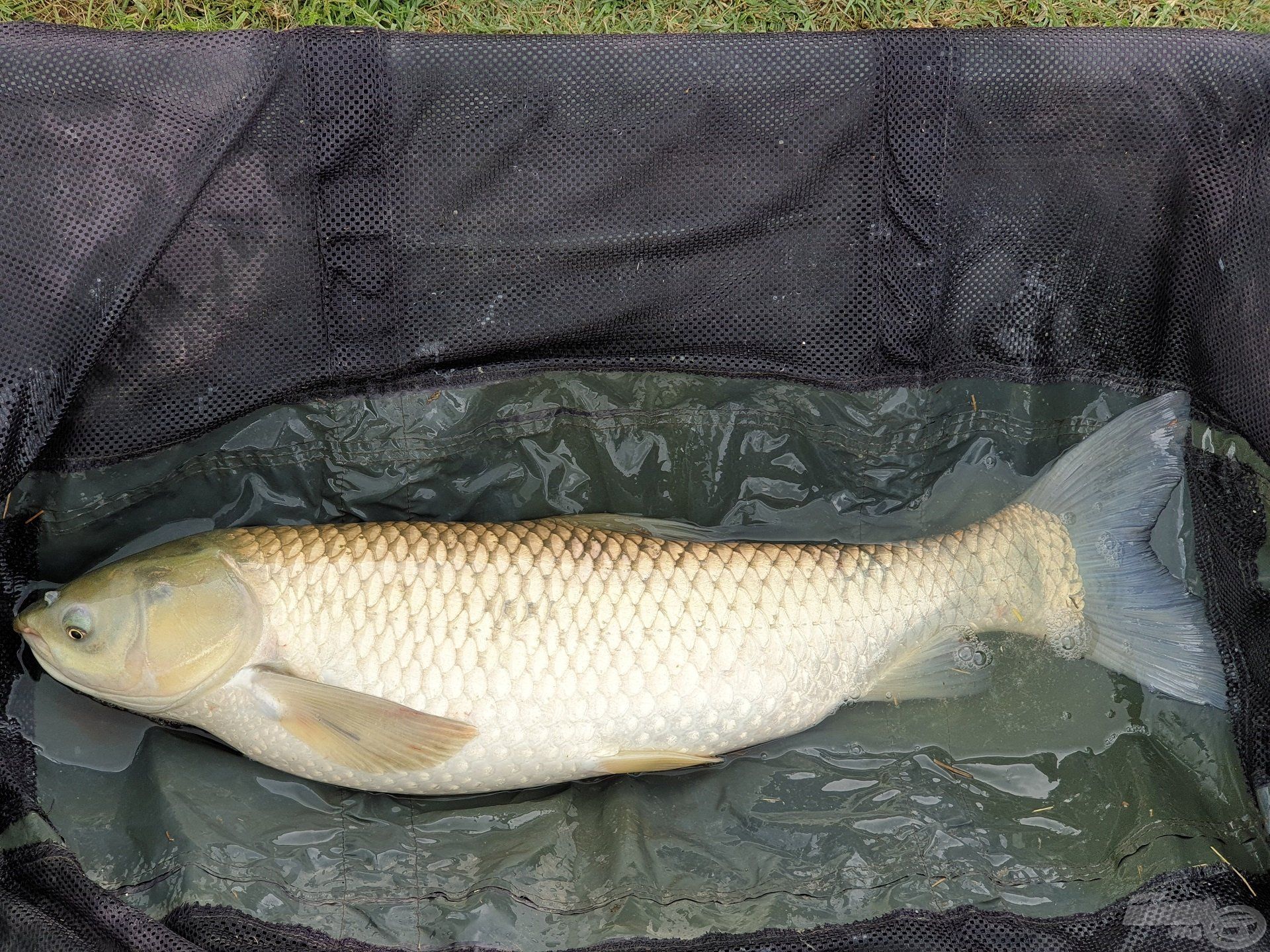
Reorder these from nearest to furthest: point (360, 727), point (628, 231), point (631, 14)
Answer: point (360, 727) → point (628, 231) → point (631, 14)

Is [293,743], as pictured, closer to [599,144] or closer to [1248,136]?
[599,144]

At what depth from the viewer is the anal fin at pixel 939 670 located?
1885 millimetres

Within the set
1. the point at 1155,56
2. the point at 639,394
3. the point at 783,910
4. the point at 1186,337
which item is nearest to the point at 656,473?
the point at 639,394

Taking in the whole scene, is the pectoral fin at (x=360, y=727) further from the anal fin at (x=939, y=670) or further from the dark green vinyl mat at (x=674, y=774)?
the anal fin at (x=939, y=670)

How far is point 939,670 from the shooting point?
1909 millimetres

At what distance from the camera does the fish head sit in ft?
5.66

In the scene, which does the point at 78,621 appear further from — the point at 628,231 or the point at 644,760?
the point at 628,231

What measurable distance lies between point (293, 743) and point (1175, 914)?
144 centimetres

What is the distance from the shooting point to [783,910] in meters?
1.77

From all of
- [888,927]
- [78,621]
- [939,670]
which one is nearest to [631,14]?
[939,670]

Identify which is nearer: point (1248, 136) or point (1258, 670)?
point (1248, 136)

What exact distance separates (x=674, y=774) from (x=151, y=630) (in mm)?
902

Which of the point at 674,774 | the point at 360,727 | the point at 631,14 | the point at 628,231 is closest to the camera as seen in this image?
the point at 360,727
